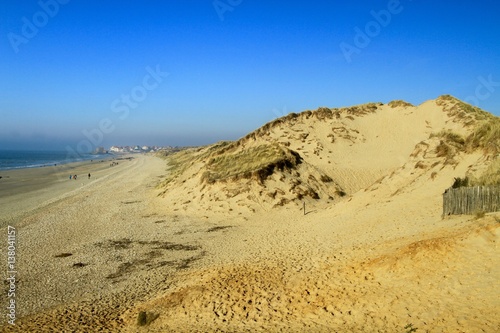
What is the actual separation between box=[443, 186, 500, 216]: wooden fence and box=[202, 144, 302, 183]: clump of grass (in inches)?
635

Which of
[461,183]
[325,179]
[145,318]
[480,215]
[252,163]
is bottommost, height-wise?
[145,318]

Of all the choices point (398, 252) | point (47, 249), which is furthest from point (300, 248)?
point (47, 249)

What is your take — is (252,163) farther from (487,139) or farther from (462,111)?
(462,111)

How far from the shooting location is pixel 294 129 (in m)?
40.3

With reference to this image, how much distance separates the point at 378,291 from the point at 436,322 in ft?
7.31

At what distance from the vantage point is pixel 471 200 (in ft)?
44.5

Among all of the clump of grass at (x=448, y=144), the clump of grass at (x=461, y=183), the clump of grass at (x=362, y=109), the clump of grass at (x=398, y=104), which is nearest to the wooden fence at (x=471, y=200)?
the clump of grass at (x=461, y=183)

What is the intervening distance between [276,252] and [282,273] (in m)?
2.95

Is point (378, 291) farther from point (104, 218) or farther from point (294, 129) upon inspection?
point (294, 129)

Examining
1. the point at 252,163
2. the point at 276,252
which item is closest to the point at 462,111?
the point at 252,163

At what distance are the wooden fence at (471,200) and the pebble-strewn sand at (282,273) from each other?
0.56 metres

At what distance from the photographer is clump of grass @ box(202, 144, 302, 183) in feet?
96.7

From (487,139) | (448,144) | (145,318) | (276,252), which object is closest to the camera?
(145,318)

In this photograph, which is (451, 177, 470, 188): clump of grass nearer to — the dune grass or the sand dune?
the sand dune
